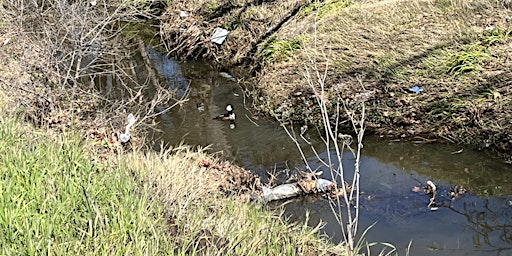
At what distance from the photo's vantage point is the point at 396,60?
270 inches

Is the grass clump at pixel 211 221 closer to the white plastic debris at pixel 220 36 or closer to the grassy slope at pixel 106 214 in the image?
the grassy slope at pixel 106 214

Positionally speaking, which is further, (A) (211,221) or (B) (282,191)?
(B) (282,191)

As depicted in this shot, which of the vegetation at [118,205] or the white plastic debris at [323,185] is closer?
the vegetation at [118,205]

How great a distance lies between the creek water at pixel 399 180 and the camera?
14.8ft

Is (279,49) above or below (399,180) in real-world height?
above

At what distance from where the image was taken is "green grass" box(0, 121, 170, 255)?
8.73ft

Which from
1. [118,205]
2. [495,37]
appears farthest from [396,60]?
[118,205]

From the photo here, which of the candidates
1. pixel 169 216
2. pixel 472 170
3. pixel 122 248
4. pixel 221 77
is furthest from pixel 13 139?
pixel 221 77

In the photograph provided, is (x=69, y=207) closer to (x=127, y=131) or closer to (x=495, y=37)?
(x=127, y=131)

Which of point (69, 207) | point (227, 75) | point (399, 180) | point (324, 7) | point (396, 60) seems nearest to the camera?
point (69, 207)

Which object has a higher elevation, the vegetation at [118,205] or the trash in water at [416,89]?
the vegetation at [118,205]

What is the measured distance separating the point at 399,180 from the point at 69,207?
339 cm

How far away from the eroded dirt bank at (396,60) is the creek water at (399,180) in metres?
0.31

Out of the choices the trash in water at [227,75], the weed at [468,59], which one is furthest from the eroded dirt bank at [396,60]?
the trash in water at [227,75]
